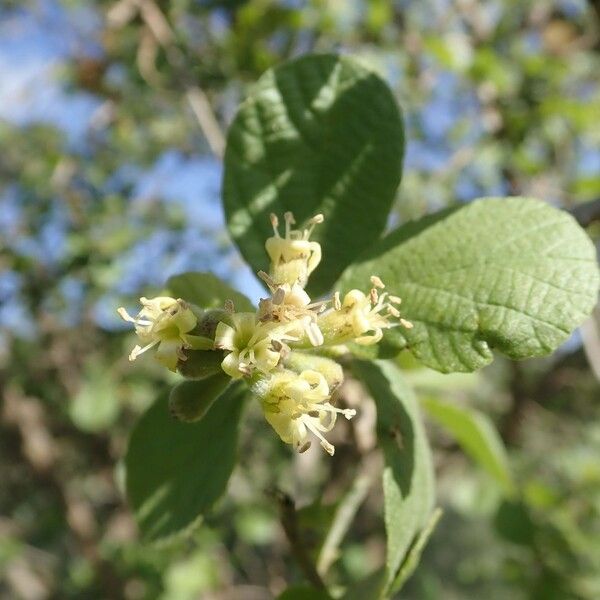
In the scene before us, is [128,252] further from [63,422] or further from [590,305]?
[590,305]

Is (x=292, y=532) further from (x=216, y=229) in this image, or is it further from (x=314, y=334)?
(x=216, y=229)

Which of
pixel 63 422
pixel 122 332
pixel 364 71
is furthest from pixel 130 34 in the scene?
pixel 364 71

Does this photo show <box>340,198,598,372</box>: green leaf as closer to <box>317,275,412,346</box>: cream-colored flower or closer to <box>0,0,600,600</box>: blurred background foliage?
<box>317,275,412,346</box>: cream-colored flower

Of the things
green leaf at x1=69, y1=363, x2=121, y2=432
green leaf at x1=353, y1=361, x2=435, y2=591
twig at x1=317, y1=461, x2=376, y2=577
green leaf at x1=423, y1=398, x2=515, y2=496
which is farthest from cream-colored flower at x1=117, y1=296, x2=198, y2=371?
green leaf at x1=69, y1=363, x2=121, y2=432

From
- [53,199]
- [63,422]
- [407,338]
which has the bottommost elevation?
[63,422]

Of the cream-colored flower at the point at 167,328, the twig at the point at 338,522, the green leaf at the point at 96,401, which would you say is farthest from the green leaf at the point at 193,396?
the green leaf at the point at 96,401

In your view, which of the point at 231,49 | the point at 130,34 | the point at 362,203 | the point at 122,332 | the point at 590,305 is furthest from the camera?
the point at 130,34

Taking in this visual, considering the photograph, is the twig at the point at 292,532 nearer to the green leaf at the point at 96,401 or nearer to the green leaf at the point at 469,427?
the green leaf at the point at 469,427
